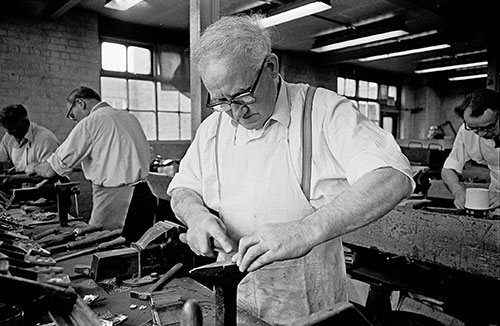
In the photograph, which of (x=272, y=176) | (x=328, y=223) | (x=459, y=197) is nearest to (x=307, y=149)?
(x=272, y=176)

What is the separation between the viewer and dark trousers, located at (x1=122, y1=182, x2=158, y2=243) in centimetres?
305

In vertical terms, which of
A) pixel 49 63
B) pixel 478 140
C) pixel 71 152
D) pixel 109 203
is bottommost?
pixel 109 203

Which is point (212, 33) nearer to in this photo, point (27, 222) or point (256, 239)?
point (256, 239)

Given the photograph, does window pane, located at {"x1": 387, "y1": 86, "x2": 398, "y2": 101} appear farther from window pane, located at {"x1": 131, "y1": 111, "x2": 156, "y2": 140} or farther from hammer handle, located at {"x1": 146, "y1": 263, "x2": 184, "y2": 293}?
hammer handle, located at {"x1": 146, "y1": 263, "x2": 184, "y2": 293}

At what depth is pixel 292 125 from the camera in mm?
1442

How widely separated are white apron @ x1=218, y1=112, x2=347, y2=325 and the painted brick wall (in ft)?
17.1

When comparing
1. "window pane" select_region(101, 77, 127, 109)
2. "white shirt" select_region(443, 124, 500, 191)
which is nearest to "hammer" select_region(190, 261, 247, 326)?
"white shirt" select_region(443, 124, 500, 191)

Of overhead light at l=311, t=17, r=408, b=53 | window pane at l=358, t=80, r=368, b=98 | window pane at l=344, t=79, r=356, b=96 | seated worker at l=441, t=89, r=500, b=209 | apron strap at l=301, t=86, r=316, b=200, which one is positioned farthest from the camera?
window pane at l=358, t=80, r=368, b=98

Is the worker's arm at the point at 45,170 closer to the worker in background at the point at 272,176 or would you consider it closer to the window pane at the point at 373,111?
the worker in background at the point at 272,176

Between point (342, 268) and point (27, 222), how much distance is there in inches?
94.7

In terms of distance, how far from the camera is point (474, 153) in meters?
3.54

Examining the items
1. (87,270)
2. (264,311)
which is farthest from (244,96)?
(87,270)

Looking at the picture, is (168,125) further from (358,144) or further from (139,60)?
(358,144)

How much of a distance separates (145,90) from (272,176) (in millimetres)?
6185
